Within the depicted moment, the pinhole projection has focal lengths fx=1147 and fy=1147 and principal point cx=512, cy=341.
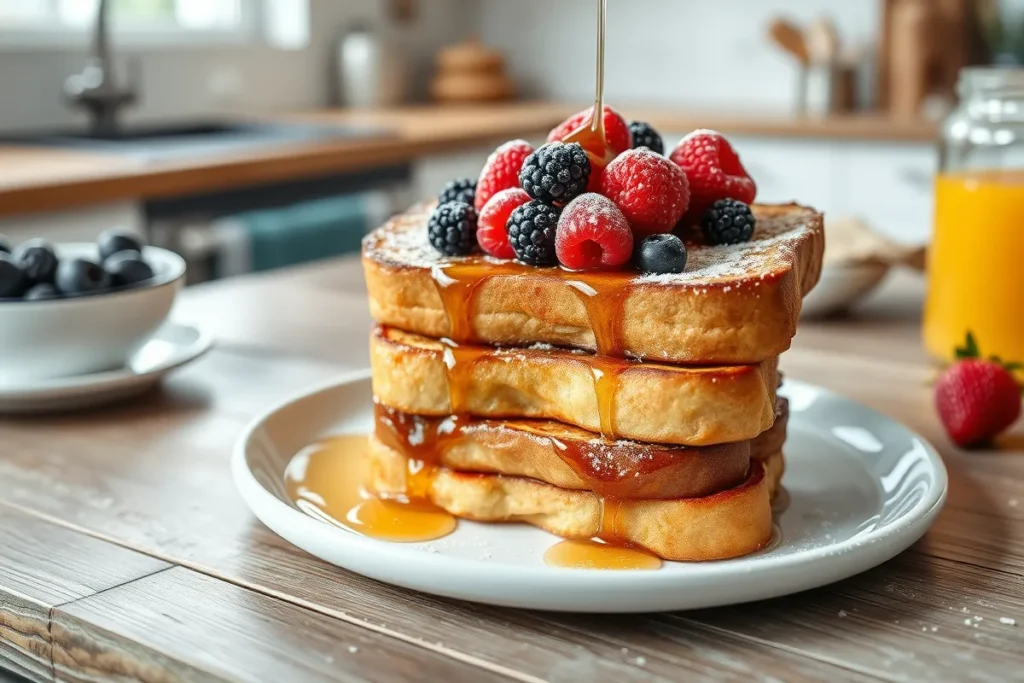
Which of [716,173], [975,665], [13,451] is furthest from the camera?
[13,451]

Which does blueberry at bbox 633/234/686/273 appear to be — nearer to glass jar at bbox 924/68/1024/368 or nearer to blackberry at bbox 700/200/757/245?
blackberry at bbox 700/200/757/245

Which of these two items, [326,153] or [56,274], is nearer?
[56,274]

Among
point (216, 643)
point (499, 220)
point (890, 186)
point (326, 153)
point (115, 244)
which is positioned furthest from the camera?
point (890, 186)

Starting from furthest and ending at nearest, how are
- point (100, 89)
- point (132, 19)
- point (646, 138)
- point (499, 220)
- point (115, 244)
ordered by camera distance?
1. point (132, 19)
2. point (100, 89)
3. point (115, 244)
4. point (646, 138)
5. point (499, 220)

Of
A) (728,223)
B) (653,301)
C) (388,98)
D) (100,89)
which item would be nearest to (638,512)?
(653,301)

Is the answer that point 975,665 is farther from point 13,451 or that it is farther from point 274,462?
point 13,451

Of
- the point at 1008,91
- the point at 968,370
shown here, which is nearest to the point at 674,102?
the point at 1008,91

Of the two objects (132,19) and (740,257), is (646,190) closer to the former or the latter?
(740,257)
